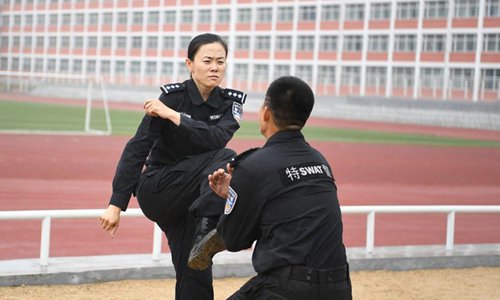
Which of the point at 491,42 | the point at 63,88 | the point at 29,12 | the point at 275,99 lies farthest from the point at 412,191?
the point at 63,88

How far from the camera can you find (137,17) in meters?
46.8

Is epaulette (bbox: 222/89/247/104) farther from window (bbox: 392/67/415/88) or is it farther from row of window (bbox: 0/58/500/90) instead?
window (bbox: 392/67/415/88)

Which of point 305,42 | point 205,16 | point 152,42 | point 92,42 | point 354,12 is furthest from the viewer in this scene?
point 152,42

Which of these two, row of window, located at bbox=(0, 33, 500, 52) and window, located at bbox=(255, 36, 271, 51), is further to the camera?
window, located at bbox=(255, 36, 271, 51)

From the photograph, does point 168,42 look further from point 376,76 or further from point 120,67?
point 376,76

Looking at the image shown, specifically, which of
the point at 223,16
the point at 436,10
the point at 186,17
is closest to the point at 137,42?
the point at 186,17

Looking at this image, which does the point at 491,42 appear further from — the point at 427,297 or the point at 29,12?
the point at 427,297

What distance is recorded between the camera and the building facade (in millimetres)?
40000

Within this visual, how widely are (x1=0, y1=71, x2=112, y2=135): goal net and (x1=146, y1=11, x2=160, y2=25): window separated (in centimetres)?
404

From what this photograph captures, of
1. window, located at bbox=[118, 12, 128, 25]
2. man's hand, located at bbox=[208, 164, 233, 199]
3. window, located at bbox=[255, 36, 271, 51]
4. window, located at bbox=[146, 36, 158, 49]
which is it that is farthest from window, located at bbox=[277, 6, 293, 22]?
man's hand, located at bbox=[208, 164, 233, 199]

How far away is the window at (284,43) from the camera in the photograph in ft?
153

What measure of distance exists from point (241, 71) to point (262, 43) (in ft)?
6.05

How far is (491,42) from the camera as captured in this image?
34812mm

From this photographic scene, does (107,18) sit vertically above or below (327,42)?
above
